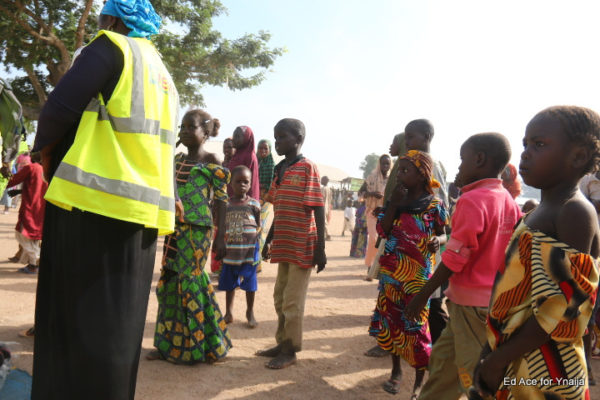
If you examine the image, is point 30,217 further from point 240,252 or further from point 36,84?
point 36,84

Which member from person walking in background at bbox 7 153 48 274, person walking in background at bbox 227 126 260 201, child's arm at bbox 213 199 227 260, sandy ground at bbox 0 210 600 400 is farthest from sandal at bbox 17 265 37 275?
child's arm at bbox 213 199 227 260

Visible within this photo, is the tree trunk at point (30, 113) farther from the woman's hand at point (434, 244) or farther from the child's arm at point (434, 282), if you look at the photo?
the child's arm at point (434, 282)

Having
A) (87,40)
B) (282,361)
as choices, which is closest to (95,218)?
(282,361)

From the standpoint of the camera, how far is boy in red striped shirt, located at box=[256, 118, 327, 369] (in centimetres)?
360

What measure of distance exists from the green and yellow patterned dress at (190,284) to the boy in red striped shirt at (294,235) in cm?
52

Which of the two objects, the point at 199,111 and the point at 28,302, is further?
the point at 28,302

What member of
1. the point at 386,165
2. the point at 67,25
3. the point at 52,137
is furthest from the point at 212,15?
the point at 52,137

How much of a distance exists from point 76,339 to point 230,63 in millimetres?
16469

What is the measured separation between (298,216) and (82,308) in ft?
6.82

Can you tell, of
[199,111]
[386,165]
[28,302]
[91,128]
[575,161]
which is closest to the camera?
[575,161]

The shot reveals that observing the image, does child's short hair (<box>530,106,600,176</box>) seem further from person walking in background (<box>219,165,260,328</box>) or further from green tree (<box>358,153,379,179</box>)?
green tree (<box>358,153,379,179</box>)

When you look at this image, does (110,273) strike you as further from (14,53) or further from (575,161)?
(14,53)

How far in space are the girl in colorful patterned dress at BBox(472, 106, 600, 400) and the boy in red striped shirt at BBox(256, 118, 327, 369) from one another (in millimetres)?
2053

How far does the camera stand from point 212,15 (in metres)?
17.1
